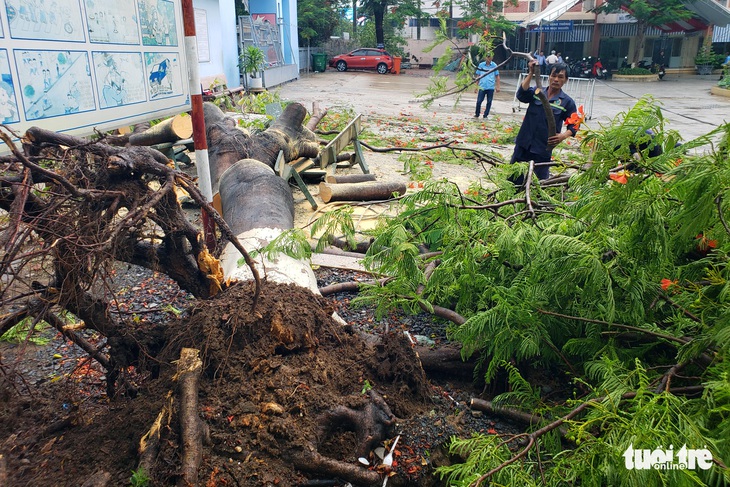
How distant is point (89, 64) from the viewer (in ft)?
12.7

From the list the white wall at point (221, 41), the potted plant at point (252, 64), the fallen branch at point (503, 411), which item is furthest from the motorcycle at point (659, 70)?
the fallen branch at point (503, 411)

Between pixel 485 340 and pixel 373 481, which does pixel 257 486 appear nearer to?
pixel 373 481

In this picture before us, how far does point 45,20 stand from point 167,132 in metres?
4.58

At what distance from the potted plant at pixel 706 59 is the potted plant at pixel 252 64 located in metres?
25.9

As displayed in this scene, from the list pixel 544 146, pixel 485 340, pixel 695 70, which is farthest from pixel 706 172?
pixel 695 70

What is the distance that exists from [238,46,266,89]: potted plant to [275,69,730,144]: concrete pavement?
1144mm

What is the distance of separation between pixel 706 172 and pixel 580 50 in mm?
37622

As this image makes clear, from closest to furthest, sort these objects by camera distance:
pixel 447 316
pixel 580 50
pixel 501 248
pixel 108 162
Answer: pixel 108 162 → pixel 501 248 → pixel 447 316 → pixel 580 50

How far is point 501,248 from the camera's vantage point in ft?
9.40

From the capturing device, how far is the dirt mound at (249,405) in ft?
7.66

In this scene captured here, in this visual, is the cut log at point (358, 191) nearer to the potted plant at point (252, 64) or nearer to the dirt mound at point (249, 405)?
the dirt mound at point (249, 405)

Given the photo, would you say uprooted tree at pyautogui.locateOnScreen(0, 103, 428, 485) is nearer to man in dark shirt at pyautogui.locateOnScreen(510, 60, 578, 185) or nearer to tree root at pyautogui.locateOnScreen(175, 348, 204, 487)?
tree root at pyautogui.locateOnScreen(175, 348, 204, 487)

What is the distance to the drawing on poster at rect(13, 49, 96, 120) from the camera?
332 centimetres

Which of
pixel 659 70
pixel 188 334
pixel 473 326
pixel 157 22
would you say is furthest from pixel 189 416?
pixel 659 70
